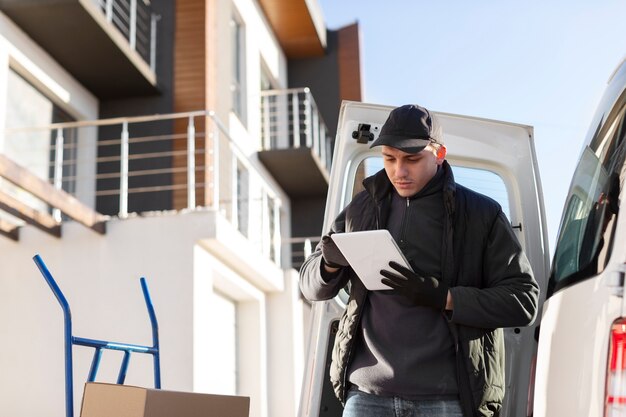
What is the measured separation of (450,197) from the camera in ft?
9.87

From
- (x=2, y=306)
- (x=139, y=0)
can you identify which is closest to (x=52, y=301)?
Result: (x=2, y=306)

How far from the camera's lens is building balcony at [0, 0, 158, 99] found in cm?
1135

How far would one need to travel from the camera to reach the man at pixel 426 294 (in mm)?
2820

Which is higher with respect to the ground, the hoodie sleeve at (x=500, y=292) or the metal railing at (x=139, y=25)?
the metal railing at (x=139, y=25)

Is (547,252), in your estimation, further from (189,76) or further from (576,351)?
(189,76)

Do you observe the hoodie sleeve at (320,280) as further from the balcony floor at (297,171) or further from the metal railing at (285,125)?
the metal railing at (285,125)

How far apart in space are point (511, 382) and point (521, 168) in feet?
2.82

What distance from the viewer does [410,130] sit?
2980mm

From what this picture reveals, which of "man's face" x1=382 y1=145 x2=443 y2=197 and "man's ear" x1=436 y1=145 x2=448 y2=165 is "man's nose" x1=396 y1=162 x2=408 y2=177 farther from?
"man's ear" x1=436 y1=145 x2=448 y2=165

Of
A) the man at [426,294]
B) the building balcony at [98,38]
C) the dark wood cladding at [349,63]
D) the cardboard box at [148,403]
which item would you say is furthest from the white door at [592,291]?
the dark wood cladding at [349,63]

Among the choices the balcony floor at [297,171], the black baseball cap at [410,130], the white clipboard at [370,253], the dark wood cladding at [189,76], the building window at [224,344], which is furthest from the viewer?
the balcony floor at [297,171]

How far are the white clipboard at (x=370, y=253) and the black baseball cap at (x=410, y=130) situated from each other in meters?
0.31

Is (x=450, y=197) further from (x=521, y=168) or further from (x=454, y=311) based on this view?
(x=521, y=168)

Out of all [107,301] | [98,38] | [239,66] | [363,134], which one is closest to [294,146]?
[239,66]
